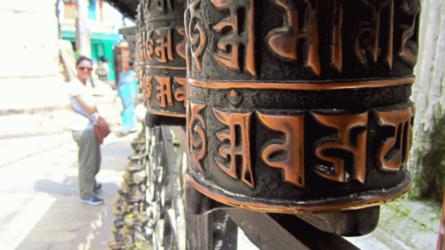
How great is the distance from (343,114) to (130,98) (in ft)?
18.8

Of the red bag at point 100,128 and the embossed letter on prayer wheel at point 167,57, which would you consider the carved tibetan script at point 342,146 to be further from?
the red bag at point 100,128

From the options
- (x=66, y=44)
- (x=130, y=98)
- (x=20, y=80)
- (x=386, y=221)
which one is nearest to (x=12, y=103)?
(x=20, y=80)

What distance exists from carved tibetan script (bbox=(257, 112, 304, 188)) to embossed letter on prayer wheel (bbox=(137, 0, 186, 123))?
318 millimetres

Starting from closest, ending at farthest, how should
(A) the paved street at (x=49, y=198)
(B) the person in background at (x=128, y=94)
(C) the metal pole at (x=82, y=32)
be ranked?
(A) the paved street at (x=49, y=198) < (B) the person in background at (x=128, y=94) < (C) the metal pole at (x=82, y=32)

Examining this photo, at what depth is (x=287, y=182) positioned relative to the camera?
0.99 feet

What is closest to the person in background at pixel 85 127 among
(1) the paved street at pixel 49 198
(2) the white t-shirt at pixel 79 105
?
(2) the white t-shirt at pixel 79 105

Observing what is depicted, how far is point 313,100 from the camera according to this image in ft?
0.96

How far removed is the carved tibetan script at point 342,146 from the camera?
0.94ft

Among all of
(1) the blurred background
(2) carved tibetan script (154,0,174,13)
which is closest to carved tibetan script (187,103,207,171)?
(2) carved tibetan script (154,0,174,13)

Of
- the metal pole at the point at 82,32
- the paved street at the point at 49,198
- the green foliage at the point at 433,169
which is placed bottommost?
the paved street at the point at 49,198

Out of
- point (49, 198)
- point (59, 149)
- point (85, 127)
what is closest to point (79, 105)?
point (85, 127)

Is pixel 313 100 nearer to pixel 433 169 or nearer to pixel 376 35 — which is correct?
pixel 376 35

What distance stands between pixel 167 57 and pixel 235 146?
1.08 ft

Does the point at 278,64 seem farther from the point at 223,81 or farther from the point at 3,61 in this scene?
the point at 3,61
